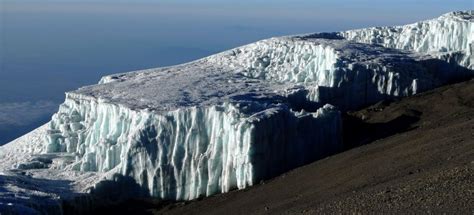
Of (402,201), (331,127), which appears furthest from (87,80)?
(402,201)

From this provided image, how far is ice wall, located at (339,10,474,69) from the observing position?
126 ft

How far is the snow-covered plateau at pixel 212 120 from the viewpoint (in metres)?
26.3

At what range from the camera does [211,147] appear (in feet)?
87.7

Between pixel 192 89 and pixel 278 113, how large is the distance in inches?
227

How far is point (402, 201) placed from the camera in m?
18.0

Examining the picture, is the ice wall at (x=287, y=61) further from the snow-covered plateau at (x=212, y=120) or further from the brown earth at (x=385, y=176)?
the brown earth at (x=385, y=176)

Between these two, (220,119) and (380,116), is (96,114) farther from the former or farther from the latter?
(380,116)

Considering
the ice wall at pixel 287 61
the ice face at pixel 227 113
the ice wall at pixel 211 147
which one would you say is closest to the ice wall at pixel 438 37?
the ice face at pixel 227 113

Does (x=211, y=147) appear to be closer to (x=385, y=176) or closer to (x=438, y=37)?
(x=385, y=176)

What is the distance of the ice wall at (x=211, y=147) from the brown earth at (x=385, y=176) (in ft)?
2.74

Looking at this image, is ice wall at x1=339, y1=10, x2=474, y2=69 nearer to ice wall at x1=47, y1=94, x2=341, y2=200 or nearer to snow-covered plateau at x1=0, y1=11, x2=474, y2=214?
snow-covered plateau at x1=0, y1=11, x2=474, y2=214

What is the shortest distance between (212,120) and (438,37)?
17.3 m

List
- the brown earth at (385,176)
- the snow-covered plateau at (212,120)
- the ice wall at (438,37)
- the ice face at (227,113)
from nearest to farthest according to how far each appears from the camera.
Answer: the brown earth at (385,176) < the snow-covered plateau at (212,120) < the ice face at (227,113) < the ice wall at (438,37)

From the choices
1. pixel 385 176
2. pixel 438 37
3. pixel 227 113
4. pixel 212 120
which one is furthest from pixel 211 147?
pixel 438 37
